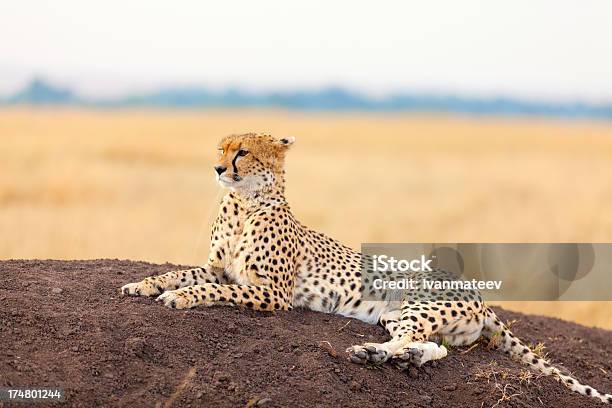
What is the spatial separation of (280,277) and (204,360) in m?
0.95

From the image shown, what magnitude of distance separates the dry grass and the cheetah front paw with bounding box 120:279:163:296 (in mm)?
1564

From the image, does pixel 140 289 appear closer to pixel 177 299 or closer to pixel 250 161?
pixel 177 299

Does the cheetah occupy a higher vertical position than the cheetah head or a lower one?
lower

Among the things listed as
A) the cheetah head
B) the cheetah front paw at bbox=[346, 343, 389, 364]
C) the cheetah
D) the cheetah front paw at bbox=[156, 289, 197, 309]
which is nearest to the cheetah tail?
the cheetah

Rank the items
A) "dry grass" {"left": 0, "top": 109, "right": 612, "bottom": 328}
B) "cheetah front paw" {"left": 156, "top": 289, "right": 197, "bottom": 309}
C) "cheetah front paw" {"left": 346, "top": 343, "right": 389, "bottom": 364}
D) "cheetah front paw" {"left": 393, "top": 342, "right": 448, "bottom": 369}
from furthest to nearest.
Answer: "dry grass" {"left": 0, "top": 109, "right": 612, "bottom": 328}
"cheetah front paw" {"left": 156, "top": 289, "right": 197, "bottom": 309}
"cheetah front paw" {"left": 393, "top": 342, "right": 448, "bottom": 369}
"cheetah front paw" {"left": 346, "top": 343, "right": 389, "bottom": 364}

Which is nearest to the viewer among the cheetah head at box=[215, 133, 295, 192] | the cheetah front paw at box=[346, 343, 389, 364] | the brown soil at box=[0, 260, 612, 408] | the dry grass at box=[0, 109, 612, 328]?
the brown soil at box=[0, 260, 612, 408]

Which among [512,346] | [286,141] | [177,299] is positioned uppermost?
[286,141]

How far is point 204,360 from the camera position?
4.25 meters

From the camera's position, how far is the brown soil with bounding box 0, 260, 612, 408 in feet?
13.0

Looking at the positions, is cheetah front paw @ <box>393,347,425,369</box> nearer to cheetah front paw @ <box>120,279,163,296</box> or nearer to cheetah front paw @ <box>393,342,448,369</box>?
cheetah front paw @ <box>393,342,448,369</box>

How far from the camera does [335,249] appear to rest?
5594 mm

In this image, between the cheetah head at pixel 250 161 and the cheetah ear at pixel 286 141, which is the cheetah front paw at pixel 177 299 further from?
the cheetah ear at pixel 286 141

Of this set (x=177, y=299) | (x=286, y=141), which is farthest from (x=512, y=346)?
(x=177, y=299)

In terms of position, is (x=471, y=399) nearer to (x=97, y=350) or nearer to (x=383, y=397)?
(x=383, y=397)
